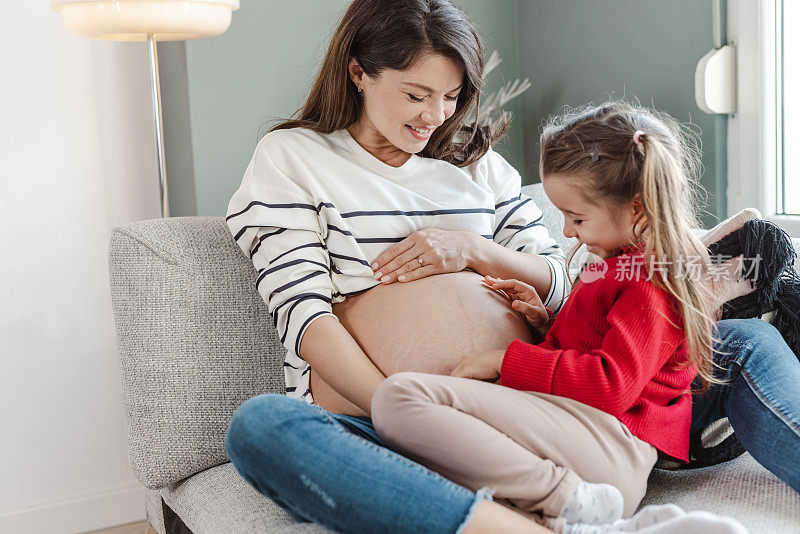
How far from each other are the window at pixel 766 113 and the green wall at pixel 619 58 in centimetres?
5

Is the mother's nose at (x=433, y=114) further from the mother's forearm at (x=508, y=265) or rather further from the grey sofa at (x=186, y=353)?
the grey sofa at (x=186, y=353)

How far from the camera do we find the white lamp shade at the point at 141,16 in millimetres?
1754

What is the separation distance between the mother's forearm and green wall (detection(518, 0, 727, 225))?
25.1 inches

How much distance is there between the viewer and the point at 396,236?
4.51 feet

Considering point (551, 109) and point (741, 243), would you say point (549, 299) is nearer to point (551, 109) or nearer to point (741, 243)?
point (741, 243)

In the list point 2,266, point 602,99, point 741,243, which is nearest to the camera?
point 741,243

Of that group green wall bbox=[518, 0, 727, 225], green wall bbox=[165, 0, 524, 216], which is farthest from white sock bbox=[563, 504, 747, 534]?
green wall bbox=[165, 0, 524, 216]

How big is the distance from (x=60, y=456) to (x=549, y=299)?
58.2 inches

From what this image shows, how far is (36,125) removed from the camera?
210cm

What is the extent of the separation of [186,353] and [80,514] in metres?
1.15

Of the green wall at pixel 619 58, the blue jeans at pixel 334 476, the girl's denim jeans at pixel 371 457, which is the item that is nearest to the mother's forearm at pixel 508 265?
the girl's denim jeans at pixel 371 457

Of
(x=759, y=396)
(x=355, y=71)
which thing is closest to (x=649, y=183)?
(x=759, y=396)

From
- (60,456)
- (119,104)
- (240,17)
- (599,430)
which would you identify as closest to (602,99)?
(240,17)

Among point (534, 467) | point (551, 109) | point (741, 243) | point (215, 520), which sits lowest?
point (215, 520)
